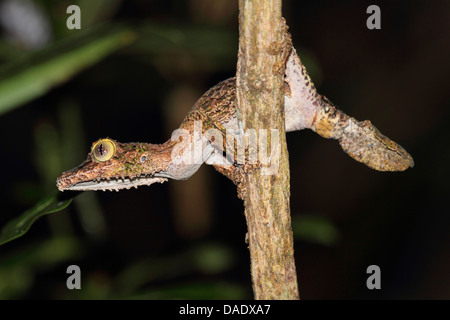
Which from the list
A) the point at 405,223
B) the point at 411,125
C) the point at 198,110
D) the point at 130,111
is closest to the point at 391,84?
the point at 411,125

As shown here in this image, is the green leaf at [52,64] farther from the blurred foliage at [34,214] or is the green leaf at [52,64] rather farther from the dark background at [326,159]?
the dark background at [326,159]

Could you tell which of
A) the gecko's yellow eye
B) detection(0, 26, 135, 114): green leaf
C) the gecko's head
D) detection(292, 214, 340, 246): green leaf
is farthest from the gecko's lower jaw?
detection(292, 214, 340, 246): green leaf

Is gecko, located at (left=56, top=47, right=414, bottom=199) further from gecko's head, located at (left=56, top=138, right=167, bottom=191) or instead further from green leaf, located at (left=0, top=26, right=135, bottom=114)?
green leaf, located at (left=0, top=26, right=135, bottom=114)

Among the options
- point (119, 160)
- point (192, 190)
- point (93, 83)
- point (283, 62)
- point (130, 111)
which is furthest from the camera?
point (130, 111)

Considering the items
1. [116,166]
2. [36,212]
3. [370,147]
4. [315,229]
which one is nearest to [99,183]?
[116,166]

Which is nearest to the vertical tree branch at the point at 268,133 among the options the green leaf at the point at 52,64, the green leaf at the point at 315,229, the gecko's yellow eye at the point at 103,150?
the green leaf at the point at 52,64

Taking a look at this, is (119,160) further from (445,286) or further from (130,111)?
(445,286)
